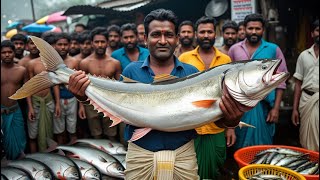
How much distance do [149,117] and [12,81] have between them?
380 centimetres

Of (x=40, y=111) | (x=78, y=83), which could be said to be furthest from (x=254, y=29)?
(x=40, y=111)

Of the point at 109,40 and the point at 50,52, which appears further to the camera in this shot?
the point at 109,40

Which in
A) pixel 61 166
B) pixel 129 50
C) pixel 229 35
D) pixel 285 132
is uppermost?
pixel 229 35

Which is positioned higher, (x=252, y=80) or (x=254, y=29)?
(x=254, y=29)

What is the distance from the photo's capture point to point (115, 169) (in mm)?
4281

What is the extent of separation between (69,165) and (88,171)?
259 mm

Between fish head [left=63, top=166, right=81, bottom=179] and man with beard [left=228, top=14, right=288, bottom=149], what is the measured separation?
2.18 metres

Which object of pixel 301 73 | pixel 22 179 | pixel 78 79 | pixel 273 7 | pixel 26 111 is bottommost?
pixel 22 179

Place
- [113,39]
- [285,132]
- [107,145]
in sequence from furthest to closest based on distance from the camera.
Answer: [285,132] → [113,39] → [107,145]

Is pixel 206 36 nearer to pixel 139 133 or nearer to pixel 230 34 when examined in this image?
pixel 230 34

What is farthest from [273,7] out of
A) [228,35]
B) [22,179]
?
[22,179]

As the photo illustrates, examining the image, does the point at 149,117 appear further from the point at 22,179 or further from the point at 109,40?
the point at 109,40

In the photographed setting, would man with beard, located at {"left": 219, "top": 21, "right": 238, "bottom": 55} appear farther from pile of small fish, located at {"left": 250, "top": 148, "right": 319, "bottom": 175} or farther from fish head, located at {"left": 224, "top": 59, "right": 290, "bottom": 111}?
fish head, located at {"left": 224, "top": 59, "right": 290, "bottom": 111}

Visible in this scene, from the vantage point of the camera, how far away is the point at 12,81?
5180mm
